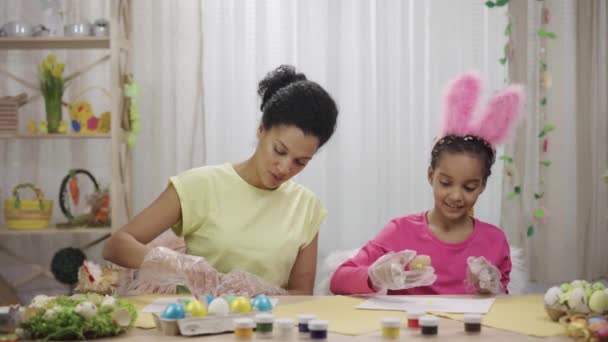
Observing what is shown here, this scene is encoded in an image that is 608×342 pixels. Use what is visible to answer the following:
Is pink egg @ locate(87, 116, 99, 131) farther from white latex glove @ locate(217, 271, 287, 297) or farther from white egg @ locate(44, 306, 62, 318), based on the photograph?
white egg @ locate(44, 306, 62, 318)

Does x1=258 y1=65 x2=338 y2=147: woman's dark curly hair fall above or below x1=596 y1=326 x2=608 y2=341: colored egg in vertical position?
above

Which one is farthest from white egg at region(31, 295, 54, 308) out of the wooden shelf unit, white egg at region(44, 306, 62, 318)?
the wooden shelf unit

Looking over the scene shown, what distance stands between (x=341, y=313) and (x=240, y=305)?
9.4 inches

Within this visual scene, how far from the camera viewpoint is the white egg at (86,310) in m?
1.27

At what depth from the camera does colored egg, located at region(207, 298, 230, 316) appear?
130cm

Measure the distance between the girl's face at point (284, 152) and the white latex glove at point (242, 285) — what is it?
27cm

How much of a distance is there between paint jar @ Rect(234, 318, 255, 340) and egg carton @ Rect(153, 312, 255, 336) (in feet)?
0.16

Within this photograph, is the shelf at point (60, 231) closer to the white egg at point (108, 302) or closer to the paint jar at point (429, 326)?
the white egg at point (108, 302)

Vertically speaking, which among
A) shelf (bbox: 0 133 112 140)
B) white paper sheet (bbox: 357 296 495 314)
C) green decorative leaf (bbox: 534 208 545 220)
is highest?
shelf (bbox: 0 133 112 140)

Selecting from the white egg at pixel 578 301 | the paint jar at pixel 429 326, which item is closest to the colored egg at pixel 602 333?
the white egg at pixel 578 301

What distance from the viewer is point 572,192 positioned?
3.47 metres

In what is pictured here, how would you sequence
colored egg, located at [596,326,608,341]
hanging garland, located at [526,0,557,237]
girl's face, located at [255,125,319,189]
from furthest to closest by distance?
hanging garland, located at [526,0,557,237] → girl's face, located at [255,125,319,189] → colored egg, located at [596,326,608,341]

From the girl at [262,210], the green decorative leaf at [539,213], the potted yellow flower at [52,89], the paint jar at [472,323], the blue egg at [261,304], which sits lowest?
the green decorative leaf at [539,213]

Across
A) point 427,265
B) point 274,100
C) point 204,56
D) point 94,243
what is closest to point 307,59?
point 204,56
